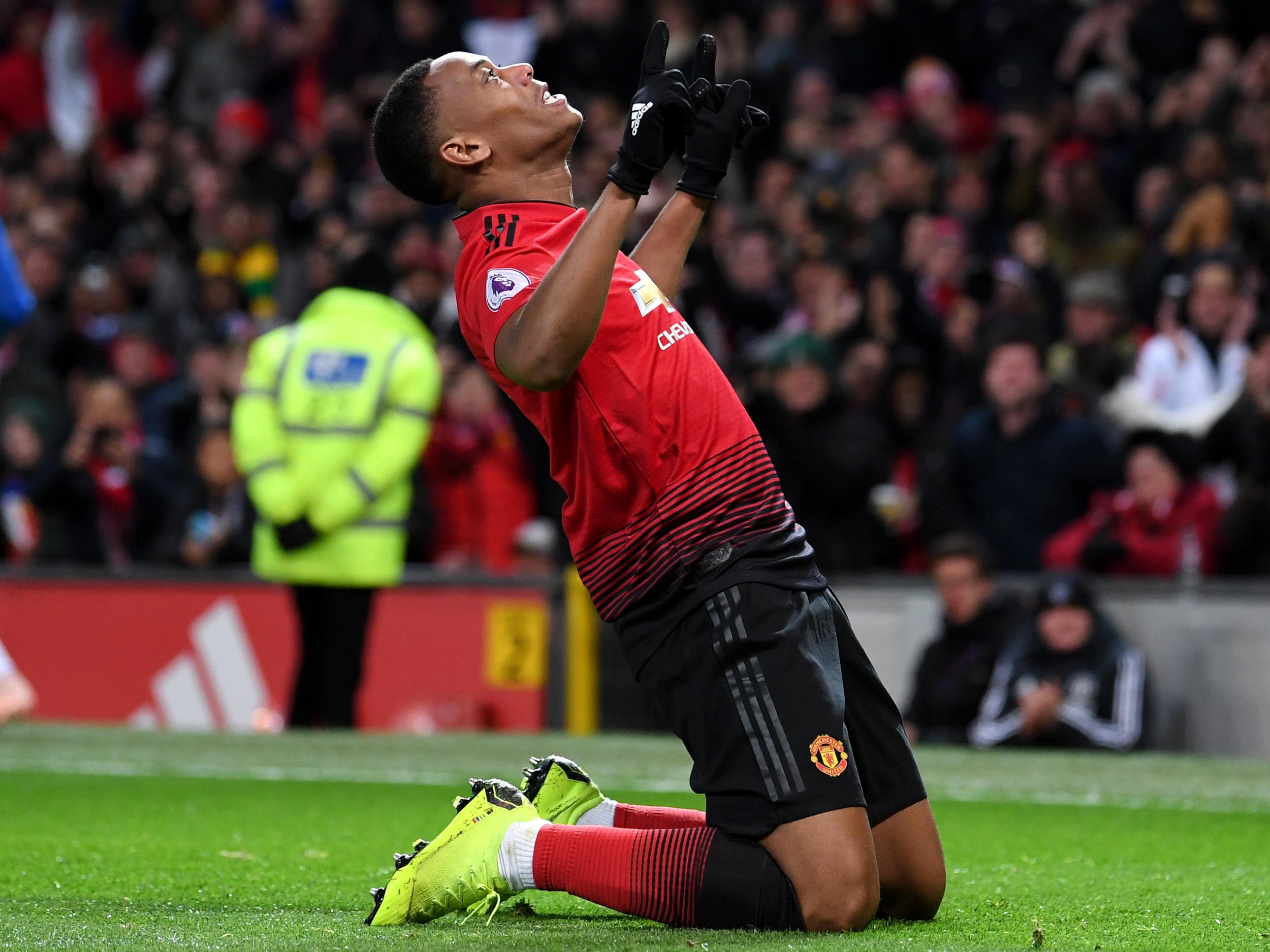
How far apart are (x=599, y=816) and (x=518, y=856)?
0.42 m

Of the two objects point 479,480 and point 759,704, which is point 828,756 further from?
point 479,480

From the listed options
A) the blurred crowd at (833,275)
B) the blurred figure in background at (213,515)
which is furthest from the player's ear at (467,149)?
the blurred figure in background at (213,515)

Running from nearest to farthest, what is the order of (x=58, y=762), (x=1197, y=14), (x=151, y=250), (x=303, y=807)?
(x=303, y=807)
(x=58, y=762)
(x=1197, y=14)
(x=151, y=250)

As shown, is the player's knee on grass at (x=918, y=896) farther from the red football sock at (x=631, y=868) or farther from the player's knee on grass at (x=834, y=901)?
the red football sock at (x=631, y=868)

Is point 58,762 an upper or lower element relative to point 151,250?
lower

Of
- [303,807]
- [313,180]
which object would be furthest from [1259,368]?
[313,180]

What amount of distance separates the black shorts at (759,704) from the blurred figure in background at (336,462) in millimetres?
5235

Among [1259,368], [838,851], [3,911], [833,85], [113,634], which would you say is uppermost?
[833,85]

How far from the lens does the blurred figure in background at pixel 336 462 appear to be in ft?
29.8

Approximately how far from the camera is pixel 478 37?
15.7 metres

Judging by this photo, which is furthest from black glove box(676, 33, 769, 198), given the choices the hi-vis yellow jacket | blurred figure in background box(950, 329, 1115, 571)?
blurred figure in background box(950, 329, 1115, 571)

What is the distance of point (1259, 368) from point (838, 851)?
6025 mm

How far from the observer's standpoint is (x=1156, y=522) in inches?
360

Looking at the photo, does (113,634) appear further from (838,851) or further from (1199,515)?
(838,851)
